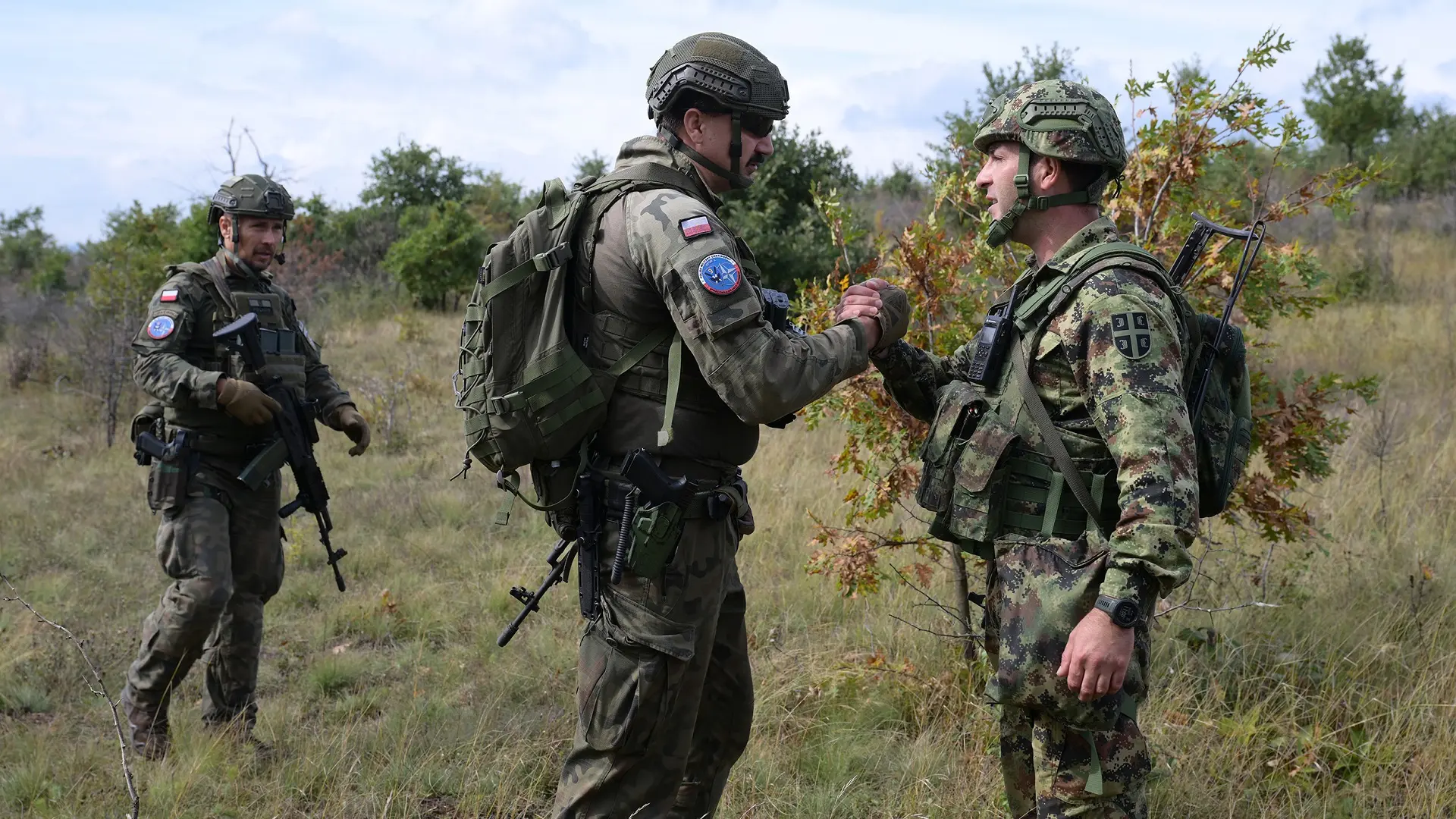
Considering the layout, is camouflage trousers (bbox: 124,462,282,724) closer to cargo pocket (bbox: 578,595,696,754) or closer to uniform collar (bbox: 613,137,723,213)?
cargo pocket (bbox: 578,595,696,754)

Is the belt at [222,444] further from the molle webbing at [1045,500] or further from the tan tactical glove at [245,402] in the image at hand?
the molle webbing at [1045,500]

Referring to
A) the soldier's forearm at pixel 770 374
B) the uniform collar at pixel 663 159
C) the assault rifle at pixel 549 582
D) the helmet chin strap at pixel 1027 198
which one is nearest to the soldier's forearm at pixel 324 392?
the assault rifle at pixel 549 582

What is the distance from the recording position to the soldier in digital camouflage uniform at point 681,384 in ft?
8.46

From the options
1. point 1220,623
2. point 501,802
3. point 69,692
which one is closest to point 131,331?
point 69,692

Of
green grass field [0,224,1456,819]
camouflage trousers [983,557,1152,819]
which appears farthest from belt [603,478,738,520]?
green grass field [0,224,1456,819]

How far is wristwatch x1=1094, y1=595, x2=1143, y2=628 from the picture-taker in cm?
223

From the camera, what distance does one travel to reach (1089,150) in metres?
2.55

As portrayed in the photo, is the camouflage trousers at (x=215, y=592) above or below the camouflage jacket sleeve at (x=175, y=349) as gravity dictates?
below

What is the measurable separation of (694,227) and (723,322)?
10.1 inches

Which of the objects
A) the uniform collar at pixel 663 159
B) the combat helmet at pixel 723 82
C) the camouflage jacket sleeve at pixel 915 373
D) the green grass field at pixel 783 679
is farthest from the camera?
the green grass field at pixel 783 679

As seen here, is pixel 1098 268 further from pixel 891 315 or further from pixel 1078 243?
pixel 891 315

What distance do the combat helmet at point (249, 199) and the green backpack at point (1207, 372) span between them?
3363mm

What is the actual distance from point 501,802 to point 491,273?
190 centimetres

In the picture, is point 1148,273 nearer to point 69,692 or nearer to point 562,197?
point 562,197
